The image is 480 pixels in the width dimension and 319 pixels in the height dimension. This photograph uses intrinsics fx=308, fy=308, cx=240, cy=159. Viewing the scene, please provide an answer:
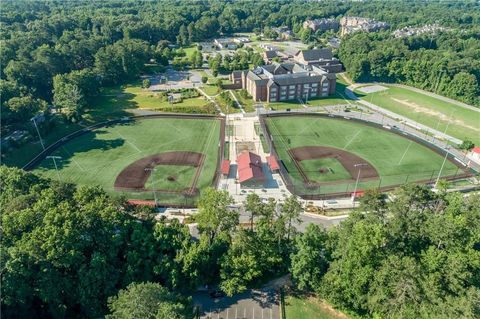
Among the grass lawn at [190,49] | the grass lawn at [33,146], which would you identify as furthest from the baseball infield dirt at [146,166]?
the grass lawn at [190,49]

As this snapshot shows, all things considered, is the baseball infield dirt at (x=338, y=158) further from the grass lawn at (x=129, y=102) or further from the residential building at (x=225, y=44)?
the residential building at (x=225, y=44)

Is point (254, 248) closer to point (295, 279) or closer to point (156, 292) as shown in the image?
point (295, 279)

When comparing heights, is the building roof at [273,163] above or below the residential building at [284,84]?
below

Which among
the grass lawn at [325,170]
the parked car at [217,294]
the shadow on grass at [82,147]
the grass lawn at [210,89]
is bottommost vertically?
the grass lawn at [325,170]

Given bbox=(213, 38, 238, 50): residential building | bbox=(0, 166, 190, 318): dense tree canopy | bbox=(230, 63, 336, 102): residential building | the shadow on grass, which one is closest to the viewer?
bbox=(0, 166, 190, 318): dense tree canopy

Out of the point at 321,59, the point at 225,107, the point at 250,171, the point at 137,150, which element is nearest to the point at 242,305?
the point at 250,171

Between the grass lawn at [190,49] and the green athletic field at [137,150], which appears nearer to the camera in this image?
the green athletic field at [137,150]

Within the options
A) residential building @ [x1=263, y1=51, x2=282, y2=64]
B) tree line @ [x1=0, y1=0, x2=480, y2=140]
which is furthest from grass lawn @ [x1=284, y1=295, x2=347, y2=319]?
residential building @ [x1=263, y1=51, x2=282, y2=64]

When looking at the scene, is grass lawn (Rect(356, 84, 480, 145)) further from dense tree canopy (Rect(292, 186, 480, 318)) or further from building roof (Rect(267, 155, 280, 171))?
dense tree canopy (Rect(292, 186, 480, 318))
